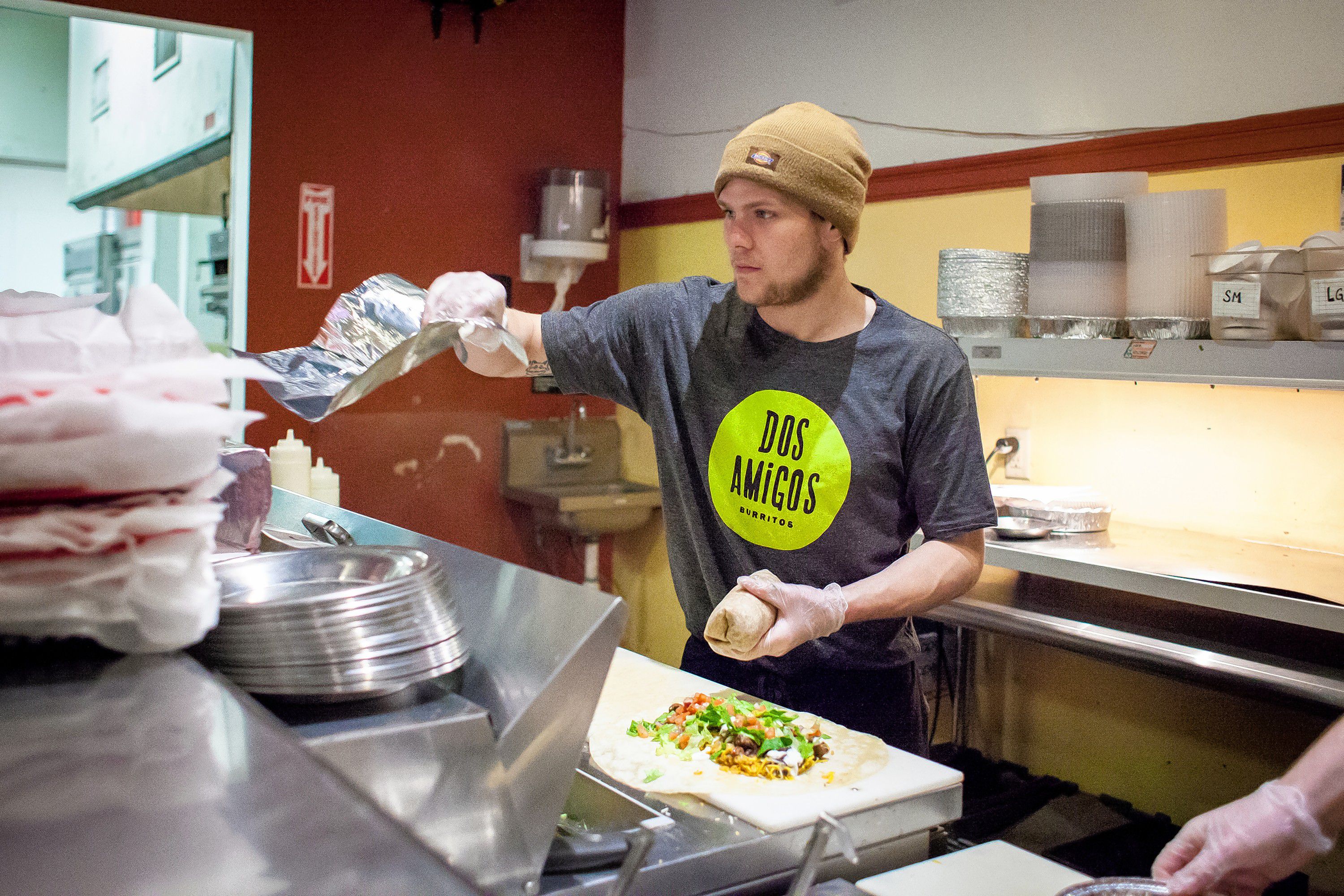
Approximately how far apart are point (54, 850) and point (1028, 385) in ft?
10.6

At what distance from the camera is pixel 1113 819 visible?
308 cm

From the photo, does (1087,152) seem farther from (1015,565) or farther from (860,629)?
(860,629)

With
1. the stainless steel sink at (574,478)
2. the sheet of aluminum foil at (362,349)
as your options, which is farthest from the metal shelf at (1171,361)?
the stainless steel sink at (574,478)

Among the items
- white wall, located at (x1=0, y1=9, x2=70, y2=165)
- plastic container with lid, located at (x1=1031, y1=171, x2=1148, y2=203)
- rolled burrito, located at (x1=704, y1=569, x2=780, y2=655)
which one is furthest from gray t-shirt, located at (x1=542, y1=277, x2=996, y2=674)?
white wall, located at (x1=0, y1=9, x2=70, y2=165)

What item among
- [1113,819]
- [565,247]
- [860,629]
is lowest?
[1113,819]

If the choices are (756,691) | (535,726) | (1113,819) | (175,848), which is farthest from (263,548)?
(1113,819)

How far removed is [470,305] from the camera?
1606 mm

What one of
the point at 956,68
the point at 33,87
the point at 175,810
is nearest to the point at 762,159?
the point at 175,810

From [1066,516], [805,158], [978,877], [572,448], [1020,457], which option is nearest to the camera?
[978,877]

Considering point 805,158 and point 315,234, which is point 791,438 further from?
point 315,234

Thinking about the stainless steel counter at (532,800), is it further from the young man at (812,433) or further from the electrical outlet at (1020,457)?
the electrical outlet at (1020,457)

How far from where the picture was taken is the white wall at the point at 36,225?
6.76m

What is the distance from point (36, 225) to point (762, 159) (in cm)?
647

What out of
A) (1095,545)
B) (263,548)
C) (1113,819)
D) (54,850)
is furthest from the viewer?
(1113,819)
